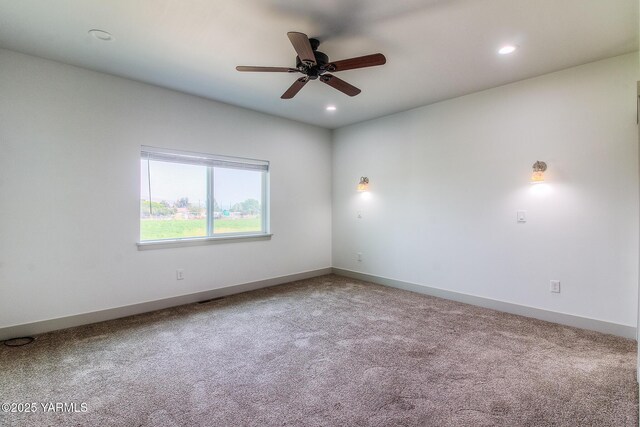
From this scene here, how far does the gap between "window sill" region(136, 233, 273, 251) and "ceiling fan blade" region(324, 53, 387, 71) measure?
282cm

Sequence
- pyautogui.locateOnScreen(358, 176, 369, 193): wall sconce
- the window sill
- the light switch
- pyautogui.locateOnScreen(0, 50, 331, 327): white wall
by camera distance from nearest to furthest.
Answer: pyautogui.locateOnScreen(0, 50, 331, 327): white wall → the light switch → the window sill → pyautogui.locateOnScreen(358, 176, 369, 193): wall sconce

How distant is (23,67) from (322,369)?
3.98 metres

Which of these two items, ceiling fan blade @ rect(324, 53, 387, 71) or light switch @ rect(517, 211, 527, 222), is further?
light switch @ rect(517, 211, 527, 222)

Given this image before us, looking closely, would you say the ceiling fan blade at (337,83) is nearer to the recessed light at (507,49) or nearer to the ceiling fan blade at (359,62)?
the ceiling fan blade at (359,62)

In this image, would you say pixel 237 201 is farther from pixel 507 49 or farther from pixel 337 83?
pixel 507 49

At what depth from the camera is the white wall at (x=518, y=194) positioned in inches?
116

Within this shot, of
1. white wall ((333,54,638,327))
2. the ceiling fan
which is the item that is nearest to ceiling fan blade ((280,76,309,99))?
the ceiling fan

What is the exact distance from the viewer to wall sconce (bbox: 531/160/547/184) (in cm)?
331

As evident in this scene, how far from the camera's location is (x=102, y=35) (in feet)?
8.46

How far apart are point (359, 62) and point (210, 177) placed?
9.11 feet

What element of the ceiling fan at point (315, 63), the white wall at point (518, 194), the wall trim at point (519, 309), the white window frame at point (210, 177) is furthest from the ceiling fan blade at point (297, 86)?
the wall trim at point (519, 309)

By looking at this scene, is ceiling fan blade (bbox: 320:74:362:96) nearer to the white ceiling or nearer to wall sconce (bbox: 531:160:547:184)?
the white ceiling

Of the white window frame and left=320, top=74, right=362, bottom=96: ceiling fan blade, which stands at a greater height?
left=320, top=74, right=362, bottom=96: ceiling fan blade

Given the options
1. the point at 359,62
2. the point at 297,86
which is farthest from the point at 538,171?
the point at 297,86
